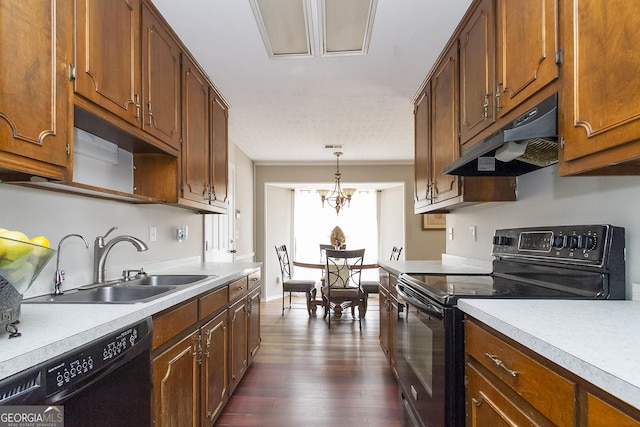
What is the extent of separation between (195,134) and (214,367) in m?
1.52

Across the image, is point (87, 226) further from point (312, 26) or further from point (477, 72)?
point (477, 72)

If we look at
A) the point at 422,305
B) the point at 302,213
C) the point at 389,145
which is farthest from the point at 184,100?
the point at 302,213

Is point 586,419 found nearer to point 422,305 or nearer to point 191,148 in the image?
point 422,305

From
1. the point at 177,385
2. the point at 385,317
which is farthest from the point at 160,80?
the point at 385,317

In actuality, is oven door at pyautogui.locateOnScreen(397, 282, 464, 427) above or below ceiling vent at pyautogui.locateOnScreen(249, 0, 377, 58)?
below

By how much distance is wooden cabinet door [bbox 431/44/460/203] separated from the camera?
6.79 ft

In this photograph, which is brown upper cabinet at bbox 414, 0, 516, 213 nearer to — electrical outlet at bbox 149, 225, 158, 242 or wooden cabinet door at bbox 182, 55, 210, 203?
wooden cabinet door at bbox 182, 55, 210, 203

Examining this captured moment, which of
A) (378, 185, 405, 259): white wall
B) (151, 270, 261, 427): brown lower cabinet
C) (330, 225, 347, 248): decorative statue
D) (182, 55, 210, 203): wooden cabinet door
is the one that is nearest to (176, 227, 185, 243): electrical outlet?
(182, 55, 210, 203): wooden cabinet door

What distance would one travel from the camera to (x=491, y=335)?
3.51ft

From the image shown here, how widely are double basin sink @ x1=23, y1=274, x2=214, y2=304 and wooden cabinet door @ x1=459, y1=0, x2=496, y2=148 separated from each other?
5.66 feet

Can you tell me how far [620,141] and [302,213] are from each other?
5961 millimetres

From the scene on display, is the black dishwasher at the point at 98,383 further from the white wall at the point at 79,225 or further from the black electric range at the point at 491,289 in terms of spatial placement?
the black electric range at the point at 491,289

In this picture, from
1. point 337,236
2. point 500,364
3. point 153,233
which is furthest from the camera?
point 337,236

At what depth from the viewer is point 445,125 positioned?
7.37 ft
